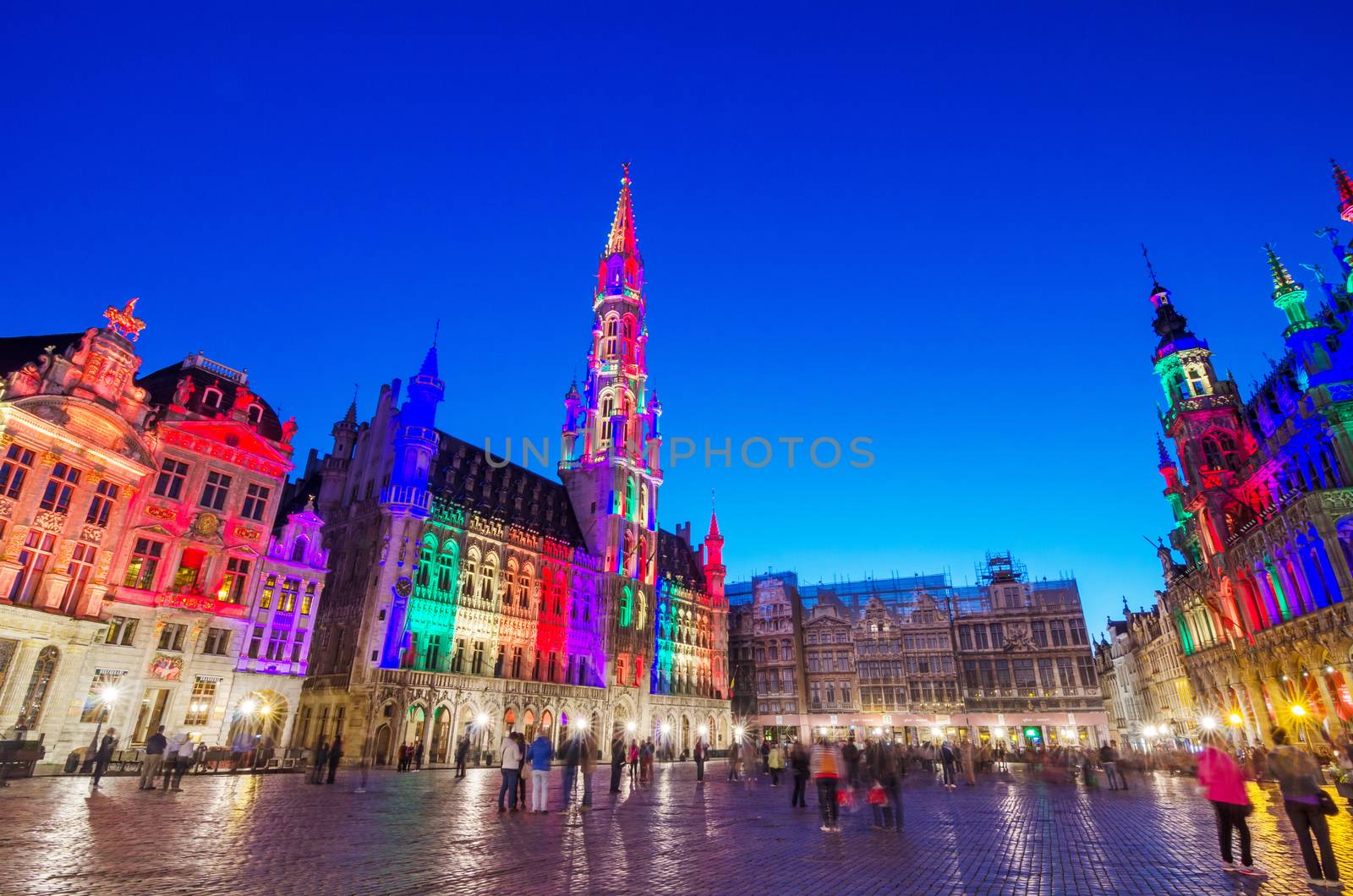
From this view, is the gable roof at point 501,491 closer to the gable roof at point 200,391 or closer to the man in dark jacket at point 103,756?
the gable roof at point 200,391

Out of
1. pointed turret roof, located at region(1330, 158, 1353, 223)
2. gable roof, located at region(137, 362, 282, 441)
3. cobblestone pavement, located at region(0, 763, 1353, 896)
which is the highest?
pointed turret roof, located at region(1330, 158, 1353, 223)

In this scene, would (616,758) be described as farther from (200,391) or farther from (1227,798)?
(200,391)

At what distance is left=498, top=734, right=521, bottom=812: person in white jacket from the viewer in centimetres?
1616

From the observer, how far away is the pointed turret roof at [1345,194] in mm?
39188

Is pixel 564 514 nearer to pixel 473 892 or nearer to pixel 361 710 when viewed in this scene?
pixel 361 710

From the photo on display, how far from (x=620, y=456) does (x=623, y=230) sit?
3083cm

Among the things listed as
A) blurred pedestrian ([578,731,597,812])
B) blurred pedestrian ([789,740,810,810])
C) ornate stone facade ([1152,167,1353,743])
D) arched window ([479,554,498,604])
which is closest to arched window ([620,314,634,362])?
arched window ([479,554,498,604])

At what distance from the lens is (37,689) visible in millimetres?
27891

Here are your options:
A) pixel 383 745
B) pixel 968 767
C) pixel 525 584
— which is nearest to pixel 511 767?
pixel 968 767

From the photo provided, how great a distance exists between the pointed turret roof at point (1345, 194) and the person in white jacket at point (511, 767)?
170 feet

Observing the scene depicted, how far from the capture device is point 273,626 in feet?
123

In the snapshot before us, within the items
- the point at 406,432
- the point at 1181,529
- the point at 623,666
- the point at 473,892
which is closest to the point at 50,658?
the point at 406,432

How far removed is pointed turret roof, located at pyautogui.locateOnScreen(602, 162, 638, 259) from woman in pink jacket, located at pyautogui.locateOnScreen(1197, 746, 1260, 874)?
75.1 meters

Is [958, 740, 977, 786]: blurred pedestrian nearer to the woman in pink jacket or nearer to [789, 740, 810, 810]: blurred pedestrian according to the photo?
[789, 740, 810, 810]: blurred pedestrian
